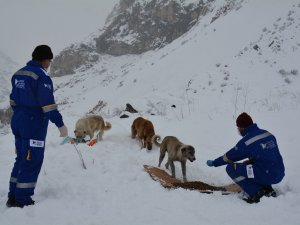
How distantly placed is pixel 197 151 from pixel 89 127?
2.88 m

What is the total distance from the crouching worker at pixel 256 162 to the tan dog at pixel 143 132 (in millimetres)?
3232

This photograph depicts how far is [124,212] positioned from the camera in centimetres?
453

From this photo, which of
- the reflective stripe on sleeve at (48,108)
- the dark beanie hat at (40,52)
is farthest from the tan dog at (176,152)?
the dark beanie hat at (40,52)

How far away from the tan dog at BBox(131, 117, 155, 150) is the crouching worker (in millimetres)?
3232

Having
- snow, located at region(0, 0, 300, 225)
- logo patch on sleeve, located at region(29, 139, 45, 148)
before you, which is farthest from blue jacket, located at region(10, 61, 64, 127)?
snow, located at region(0, 0, 300, 225)

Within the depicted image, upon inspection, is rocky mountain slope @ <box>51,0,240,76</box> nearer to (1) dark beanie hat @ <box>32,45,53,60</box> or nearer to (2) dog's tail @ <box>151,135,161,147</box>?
(2) dog's tail @ <box>151,135,161,147</box>

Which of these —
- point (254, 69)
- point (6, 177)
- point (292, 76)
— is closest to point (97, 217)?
point (6, 177)

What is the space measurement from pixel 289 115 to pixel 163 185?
17.6 ft

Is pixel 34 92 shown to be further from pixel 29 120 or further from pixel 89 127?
pixel 89 127

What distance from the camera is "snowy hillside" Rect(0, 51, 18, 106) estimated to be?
7735cm

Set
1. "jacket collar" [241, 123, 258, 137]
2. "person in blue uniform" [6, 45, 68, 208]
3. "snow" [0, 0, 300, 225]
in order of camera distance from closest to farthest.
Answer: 1. "snow" [0, 0, 300, 225]
2. "person in blue uniform" [6, 45, 68, 208]
3. "jacket collar" [241, 123, 258, 137]

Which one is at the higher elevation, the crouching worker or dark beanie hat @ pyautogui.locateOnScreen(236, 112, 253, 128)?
dark beanie hat @ pyautogui.locateOnScreen(236, 112, 253, 128)

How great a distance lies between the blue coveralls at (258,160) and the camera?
489 centimetres

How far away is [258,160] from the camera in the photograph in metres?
4.96
